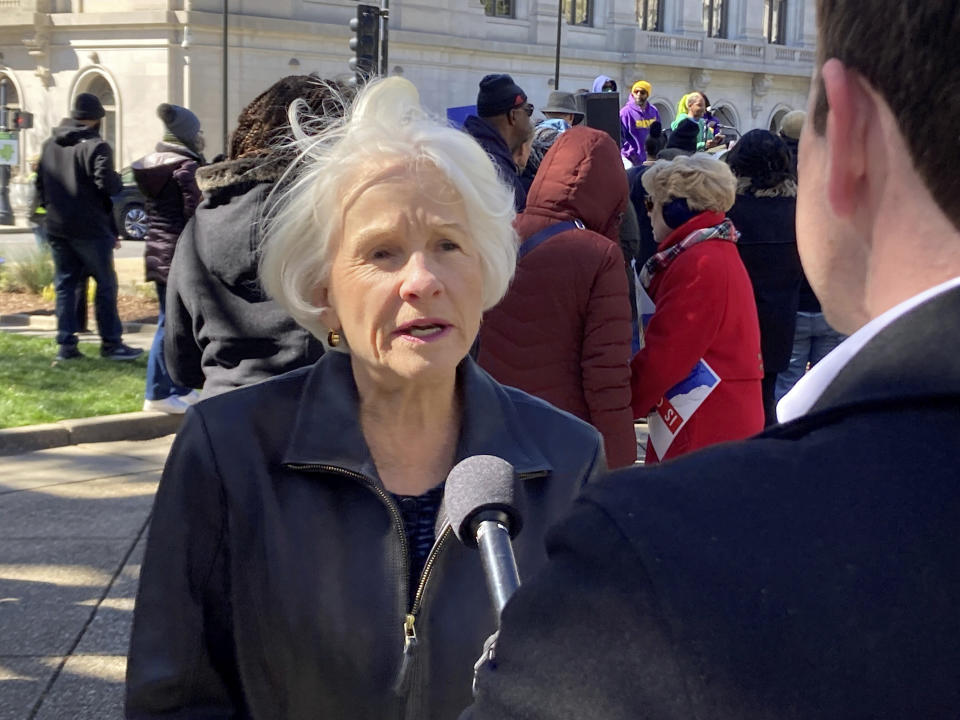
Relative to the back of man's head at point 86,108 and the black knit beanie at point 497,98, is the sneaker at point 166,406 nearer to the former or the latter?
the back of man's head at point 86,108

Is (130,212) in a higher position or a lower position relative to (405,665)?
lower

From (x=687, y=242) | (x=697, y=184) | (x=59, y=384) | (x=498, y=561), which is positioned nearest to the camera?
(x=498, y=561)

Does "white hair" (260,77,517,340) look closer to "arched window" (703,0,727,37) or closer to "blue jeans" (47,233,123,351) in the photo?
"blue jeans" (47,233,123,351)

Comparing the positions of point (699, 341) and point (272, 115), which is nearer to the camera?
point (272, 115)

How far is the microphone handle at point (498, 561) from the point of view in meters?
1.24

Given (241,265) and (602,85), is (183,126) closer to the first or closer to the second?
(241,265)

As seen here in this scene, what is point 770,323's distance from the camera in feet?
21.2

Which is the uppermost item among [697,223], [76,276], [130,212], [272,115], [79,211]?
[272,115]

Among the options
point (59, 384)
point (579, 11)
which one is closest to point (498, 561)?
point (59, 384)

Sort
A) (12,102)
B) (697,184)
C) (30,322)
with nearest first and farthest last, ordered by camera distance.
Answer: (697,184)
(30,322)
(12,102)

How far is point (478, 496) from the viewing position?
1510 millimetres

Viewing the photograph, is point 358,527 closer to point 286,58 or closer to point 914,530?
point 914,530

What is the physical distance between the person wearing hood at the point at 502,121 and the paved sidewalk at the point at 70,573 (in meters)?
2.59

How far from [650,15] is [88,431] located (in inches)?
1583
